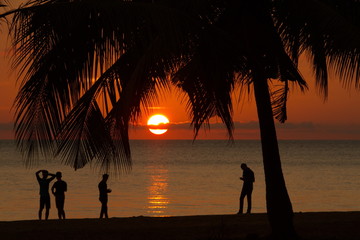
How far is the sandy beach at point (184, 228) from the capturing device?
48.8 ft

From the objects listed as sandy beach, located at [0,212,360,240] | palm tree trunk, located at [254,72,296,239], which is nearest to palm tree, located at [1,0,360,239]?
palm tree trunk, located at [254,72,296,239]

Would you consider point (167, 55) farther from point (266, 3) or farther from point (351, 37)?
point (266, 3)

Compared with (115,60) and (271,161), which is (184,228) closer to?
(271,161)

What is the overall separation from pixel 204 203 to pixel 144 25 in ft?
110

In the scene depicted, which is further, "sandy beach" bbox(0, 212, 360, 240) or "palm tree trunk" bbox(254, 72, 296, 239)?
"sandy beach" bbox(0, 212, 360, 240)

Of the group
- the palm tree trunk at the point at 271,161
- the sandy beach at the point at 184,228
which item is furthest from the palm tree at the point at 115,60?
the sandy beach at the point at 184,228

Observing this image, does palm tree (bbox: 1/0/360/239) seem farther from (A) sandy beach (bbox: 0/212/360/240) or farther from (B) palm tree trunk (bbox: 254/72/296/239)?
(A) sandy beach (bbox: 0/212/360/240)

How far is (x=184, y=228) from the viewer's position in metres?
16.3

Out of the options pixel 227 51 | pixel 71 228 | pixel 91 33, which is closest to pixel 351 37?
pixel 227 51

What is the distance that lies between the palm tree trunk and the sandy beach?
2.20ft

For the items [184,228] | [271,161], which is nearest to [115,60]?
[271,161]

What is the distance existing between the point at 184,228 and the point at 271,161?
3872 mm

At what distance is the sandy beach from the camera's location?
48.8ft

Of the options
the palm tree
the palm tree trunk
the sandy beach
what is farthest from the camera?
the sandy beach
